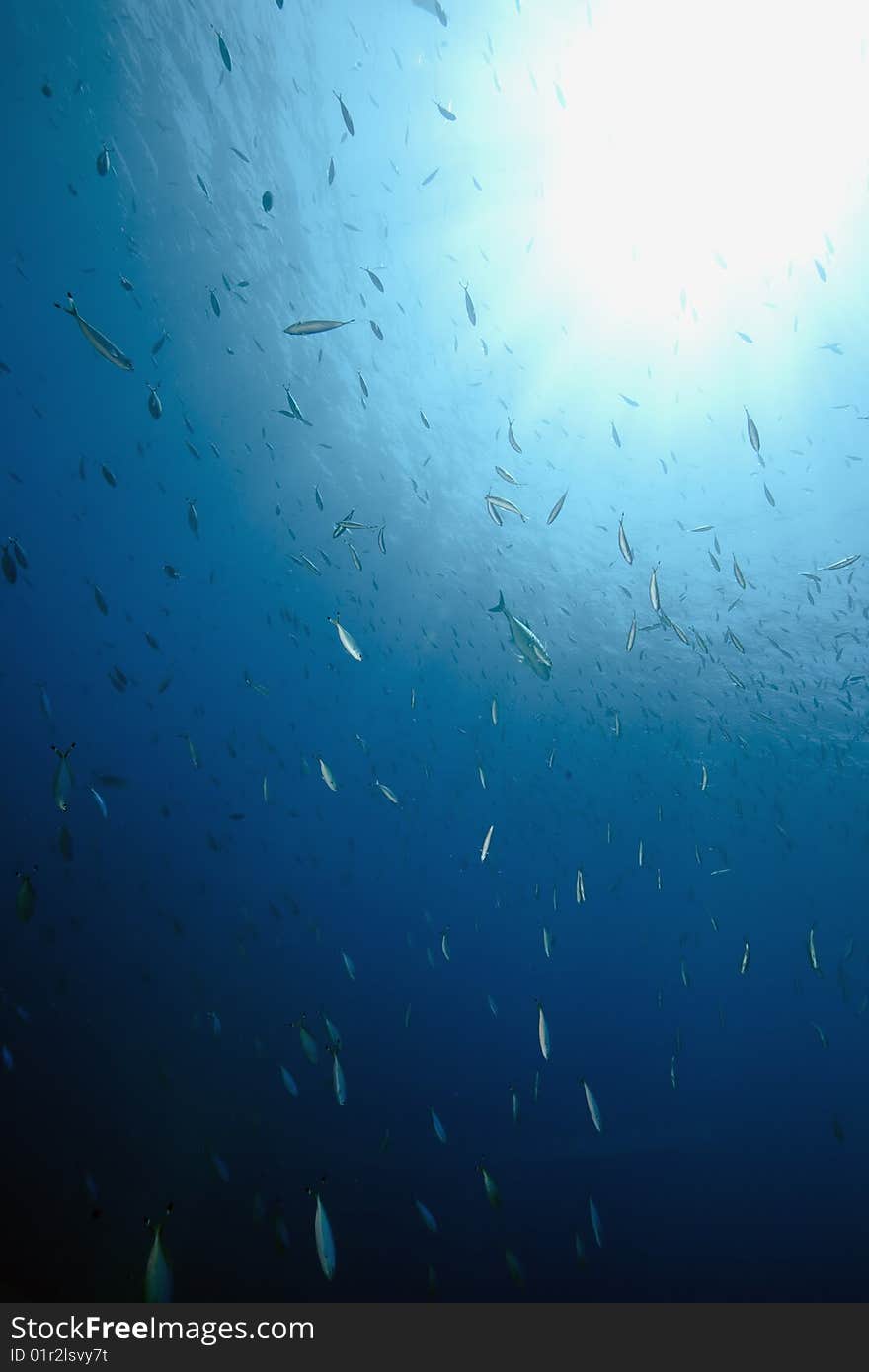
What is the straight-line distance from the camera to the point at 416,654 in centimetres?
2878

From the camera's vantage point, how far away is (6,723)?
29.3 m

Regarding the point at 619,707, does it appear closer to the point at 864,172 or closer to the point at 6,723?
the point at 864,172

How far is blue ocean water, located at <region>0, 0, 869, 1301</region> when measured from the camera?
11164 millimetres

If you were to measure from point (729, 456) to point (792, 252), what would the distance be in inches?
202

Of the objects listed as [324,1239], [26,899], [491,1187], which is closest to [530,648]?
[324,1239]

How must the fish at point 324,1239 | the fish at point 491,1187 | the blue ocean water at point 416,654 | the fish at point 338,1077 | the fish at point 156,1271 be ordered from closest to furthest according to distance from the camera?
the fish at point 156,1271, the fish at point 324,1239, the fish at point 338,1077, the fish at point 491,1187, the blue ocean water at point 416,654

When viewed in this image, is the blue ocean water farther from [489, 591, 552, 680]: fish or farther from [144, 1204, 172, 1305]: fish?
[144, 1204, 172, 1305]: fish

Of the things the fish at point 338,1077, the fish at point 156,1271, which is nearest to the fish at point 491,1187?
the fish at point 338,1077

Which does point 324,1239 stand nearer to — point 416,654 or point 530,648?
point 530,648

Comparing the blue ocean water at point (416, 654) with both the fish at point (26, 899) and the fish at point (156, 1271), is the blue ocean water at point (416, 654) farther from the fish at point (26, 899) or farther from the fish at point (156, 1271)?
the fish at point (156, 1271)

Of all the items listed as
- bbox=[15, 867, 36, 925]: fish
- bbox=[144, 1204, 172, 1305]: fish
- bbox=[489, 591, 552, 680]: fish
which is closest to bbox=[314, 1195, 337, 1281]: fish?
bbox=[144, 1204, 172, 1305]: fish

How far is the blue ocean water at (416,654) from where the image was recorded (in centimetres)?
1116

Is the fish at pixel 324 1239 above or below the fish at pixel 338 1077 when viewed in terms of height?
above

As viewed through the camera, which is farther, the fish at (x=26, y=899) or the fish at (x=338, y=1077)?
the fish at (x=338, y=1077)
